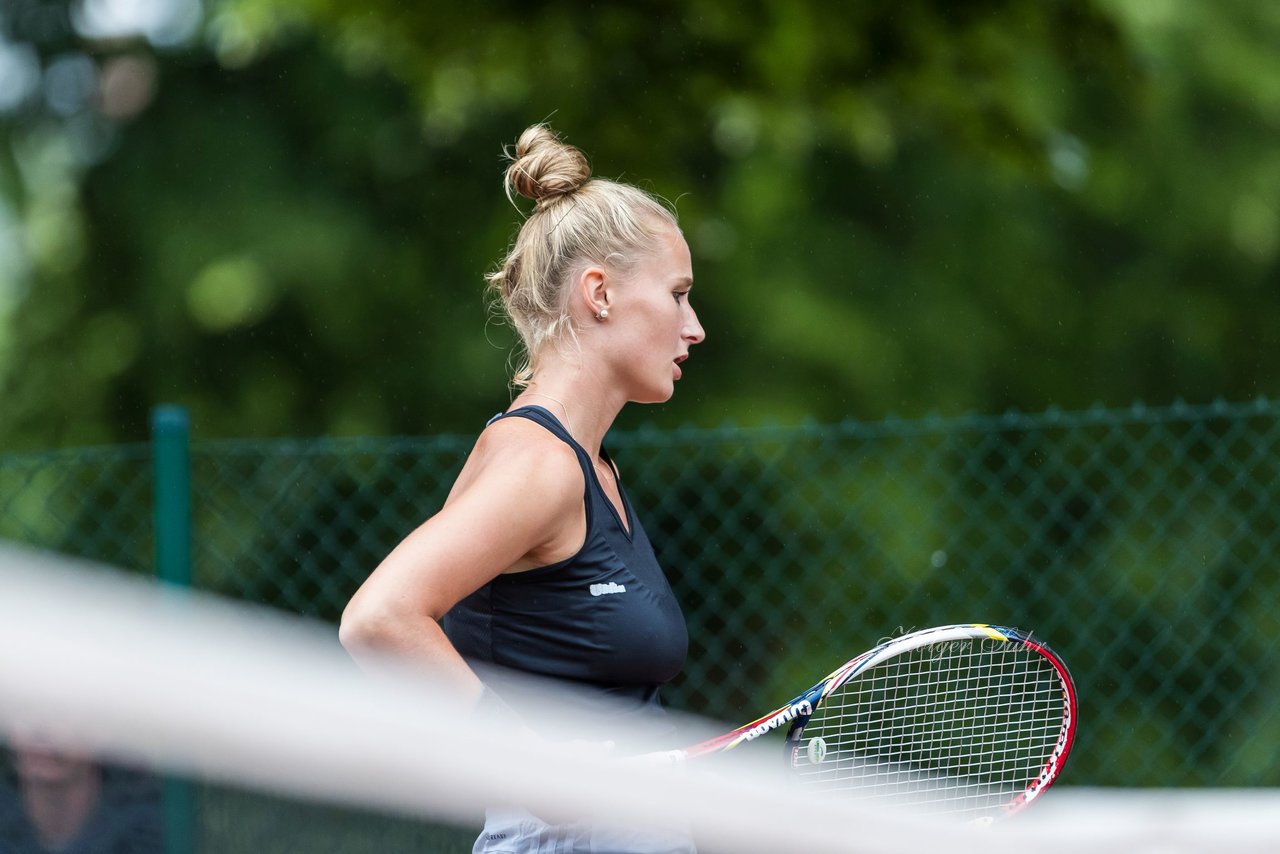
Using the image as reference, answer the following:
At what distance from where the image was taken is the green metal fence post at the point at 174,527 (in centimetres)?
329

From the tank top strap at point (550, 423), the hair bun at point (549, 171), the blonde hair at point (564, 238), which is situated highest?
the hair bun at point (549, 171)

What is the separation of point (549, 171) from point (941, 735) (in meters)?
1.52

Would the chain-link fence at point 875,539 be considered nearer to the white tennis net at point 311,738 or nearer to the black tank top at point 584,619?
the black tank top at point 584,619

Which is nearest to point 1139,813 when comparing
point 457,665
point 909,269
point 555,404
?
point 457,665

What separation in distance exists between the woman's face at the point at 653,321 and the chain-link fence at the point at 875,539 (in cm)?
130

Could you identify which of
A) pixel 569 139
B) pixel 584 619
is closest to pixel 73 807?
pixel 584 619

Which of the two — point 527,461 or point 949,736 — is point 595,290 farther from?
point 949,736

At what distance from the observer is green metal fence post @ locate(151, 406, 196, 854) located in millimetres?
3295

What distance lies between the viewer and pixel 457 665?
1845mm

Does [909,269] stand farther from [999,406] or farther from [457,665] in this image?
[457,665]

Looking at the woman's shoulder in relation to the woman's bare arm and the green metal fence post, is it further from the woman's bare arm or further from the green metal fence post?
the green metal fence post

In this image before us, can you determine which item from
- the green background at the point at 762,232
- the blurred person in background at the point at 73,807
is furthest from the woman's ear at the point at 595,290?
the green background at the point at 762,232

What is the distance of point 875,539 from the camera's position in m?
4.79

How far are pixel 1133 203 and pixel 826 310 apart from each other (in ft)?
6.11
